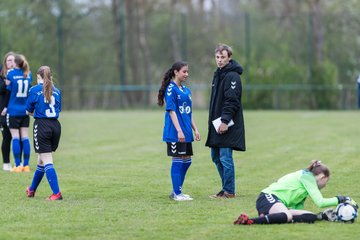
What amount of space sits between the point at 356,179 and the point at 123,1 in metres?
34.6

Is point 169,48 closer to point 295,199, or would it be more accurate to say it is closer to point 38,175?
point 38,175

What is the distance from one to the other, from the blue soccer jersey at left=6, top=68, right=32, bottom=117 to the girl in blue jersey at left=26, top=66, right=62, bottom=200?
3.02 m

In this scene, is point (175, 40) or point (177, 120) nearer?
point (177, 120)

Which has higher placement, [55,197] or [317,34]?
[317,34]

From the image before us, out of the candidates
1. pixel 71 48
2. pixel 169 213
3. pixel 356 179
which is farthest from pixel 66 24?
pixel 169 213

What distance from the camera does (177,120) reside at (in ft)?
34.1

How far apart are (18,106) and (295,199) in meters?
6.10

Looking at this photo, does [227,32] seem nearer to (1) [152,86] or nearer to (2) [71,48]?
(1) [152,86]

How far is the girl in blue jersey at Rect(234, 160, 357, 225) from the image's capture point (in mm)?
8477

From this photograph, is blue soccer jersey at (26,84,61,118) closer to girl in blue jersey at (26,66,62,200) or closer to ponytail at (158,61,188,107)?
girl in blue jersey at (26,66,62,200)

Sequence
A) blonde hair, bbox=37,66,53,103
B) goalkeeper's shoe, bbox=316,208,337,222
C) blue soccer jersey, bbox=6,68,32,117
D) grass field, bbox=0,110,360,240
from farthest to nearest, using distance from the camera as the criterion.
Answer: blue soccer jersey, bbox=6,68,32,117, blonde hair, bbox=37,66,53,103, goalkeeper's shoe, bbox=316,208,337,222, grass field, bbox=0,110,360,240

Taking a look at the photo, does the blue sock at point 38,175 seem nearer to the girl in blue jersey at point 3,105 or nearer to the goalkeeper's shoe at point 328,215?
the girl in blue jersey at point 3,105

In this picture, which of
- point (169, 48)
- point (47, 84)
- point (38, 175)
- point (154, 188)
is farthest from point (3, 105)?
point (169, 48)

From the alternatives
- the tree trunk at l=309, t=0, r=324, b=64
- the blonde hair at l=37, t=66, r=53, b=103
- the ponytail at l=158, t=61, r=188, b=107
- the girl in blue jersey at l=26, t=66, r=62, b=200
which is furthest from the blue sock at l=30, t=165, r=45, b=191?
the tree trunk at l=309, t=0, r=324, b=64
